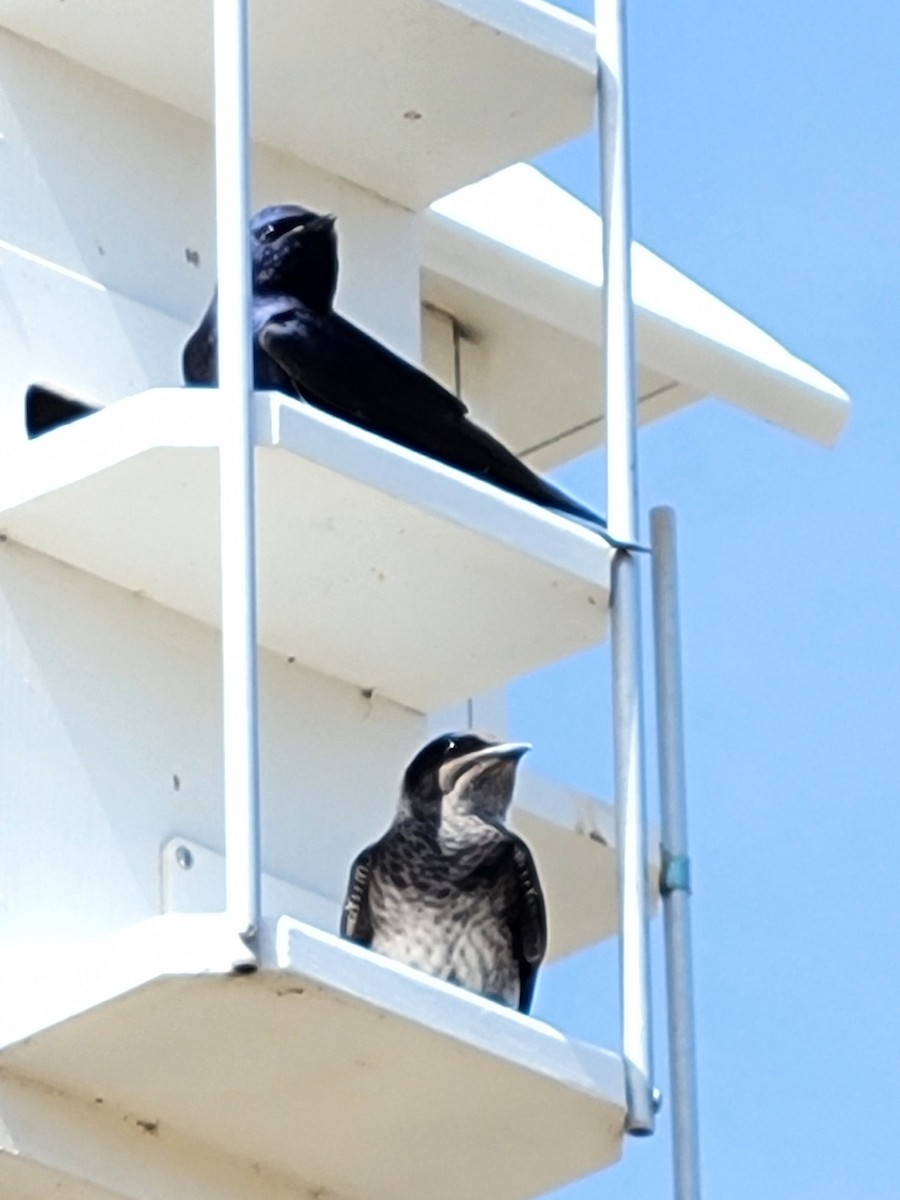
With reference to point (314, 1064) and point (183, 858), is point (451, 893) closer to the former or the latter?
point (183, 858)

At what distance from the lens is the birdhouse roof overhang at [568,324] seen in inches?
293

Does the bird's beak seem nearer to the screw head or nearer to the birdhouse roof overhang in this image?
the screw head

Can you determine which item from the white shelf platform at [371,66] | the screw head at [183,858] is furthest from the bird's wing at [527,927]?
the white shelf platform at [371,66]

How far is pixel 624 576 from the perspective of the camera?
629 cm

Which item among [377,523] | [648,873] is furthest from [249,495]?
[648,873]

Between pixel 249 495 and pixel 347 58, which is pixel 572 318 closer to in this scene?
pixel 347 58

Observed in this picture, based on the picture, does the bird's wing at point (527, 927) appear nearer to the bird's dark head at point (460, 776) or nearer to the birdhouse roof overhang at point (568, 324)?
the bird's dark head at point (460, 776)

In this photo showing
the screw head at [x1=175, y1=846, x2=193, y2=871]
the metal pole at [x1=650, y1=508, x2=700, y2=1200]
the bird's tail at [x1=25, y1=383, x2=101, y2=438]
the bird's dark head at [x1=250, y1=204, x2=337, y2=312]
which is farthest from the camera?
the bird's dark head at [x1=250, y1=204, x2=337, y2=312]

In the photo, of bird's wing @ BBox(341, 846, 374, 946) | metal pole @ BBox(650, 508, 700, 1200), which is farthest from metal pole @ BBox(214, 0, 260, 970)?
metal pole @ BBox(650, 508, 700, 1200)

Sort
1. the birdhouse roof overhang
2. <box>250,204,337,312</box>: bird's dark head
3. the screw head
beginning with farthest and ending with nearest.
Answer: the birdhouse roof overhang, <box>250,204,337,312</box>: bird's dark head, the screw head

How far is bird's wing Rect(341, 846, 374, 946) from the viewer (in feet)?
20.9

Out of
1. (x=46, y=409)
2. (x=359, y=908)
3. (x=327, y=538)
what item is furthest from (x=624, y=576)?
(x=46, y=409)

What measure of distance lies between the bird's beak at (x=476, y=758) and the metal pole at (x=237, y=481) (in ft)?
2.31

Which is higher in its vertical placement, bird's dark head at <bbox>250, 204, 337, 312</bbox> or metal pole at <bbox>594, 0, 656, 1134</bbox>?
bird's dark head at <bbox>250, 204, 337, 312</bbox>
